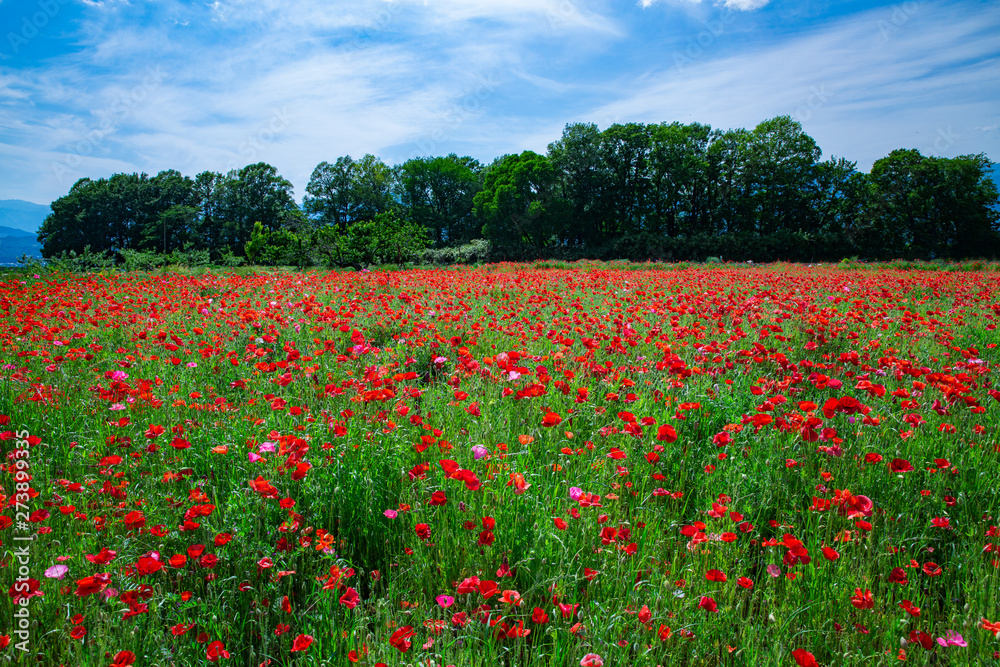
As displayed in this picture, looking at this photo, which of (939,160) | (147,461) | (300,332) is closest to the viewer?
(147,461)

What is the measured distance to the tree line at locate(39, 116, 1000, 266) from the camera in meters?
43.1

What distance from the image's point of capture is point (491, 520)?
1746 millimetres

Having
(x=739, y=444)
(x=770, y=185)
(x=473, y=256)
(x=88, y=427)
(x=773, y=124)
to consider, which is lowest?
(x=739, y=444)

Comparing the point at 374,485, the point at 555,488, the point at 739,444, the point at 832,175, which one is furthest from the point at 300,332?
the point at 832,175

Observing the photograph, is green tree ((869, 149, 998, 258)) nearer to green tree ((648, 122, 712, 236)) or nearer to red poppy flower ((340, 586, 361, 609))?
green tree ((648, 122, 712, 236))

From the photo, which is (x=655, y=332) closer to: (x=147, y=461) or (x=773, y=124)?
(x=147, y=461)

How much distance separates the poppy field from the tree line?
3508 centimetres

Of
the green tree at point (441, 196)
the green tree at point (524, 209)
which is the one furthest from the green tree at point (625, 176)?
the green tree at point (441, 196)

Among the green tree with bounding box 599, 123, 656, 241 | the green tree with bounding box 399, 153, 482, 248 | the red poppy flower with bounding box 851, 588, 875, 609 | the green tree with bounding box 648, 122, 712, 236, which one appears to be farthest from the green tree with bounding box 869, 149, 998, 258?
the red poppy flower with bounding box 851, 588, 875, 609

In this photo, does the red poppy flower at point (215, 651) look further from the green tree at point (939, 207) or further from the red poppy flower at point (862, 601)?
the green tree at point (939, 207)

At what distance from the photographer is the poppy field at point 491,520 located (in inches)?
62.4

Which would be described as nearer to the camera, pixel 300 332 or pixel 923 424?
pixel 923 424

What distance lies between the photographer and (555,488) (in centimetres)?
217

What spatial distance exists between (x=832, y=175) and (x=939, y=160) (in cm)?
862
